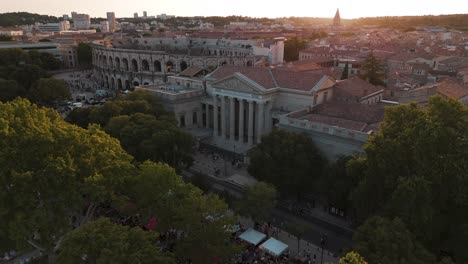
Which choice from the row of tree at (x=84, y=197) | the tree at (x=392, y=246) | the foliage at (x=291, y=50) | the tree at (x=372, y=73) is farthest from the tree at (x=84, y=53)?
the tree at (x=392, y=246)

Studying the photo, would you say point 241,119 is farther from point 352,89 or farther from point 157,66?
point 157,66

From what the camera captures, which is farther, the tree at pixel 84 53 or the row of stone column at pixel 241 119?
the tree at pixel 84 53

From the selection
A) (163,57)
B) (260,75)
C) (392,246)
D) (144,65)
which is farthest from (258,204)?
(144,65)

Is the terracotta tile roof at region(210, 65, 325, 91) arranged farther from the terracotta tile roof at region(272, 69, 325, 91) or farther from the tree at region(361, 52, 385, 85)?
the tree at region(361, 52, 385, 85)

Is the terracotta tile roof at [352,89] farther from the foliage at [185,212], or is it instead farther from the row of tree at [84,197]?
the row of tree at [84,197]

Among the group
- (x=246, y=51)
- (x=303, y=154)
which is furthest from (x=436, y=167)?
(x=246, y=51)

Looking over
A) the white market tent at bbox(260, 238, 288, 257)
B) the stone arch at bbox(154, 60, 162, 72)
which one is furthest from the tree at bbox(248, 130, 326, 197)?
the stone arch at bbox(154, 60, 162, 72)

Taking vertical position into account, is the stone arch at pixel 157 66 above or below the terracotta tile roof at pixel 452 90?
below
